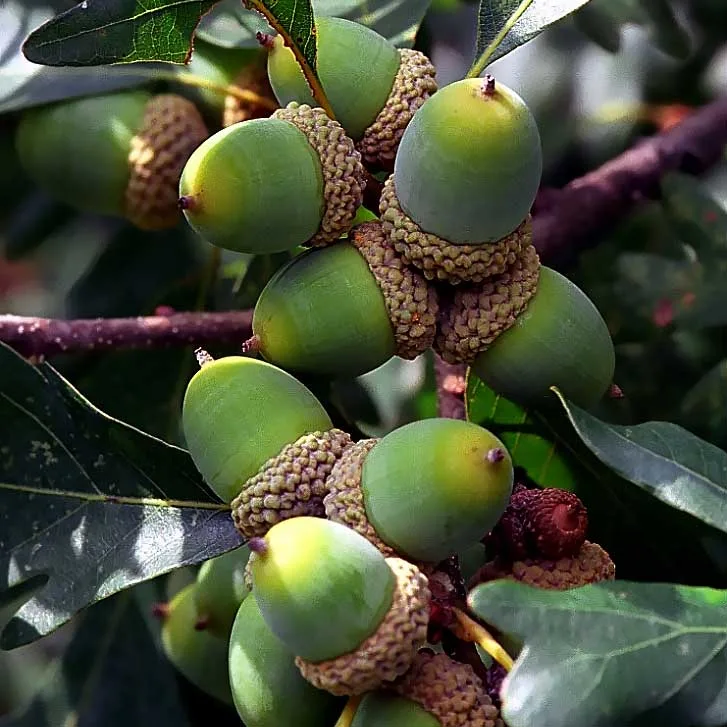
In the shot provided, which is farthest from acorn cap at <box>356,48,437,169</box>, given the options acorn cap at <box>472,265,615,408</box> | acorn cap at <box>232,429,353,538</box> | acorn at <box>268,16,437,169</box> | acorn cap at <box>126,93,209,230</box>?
acorn cap at <box>126,93,209,230</box>

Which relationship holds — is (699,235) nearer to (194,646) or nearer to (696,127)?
(696,127)

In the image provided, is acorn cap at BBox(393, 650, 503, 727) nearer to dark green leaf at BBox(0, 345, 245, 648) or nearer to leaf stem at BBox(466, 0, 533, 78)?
dark green leaf at BBox(0, 345, 245, 648)

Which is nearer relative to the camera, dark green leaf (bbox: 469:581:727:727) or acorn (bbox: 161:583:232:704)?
dark green leaf (bbox: 469:581:727:727)

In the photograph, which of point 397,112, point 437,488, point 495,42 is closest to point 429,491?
point 437,488

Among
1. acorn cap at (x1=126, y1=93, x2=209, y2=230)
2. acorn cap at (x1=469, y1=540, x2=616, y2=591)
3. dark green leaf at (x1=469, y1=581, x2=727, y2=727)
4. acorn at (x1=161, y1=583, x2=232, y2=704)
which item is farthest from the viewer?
acorn cap at (x1=126, y1=93, x2=209, y2=230)

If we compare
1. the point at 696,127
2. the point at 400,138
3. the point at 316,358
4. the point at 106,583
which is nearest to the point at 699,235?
the point at 696,127

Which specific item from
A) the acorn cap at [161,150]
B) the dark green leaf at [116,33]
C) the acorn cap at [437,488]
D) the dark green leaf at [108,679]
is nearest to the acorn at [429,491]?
the acorn cap at [437,488]
